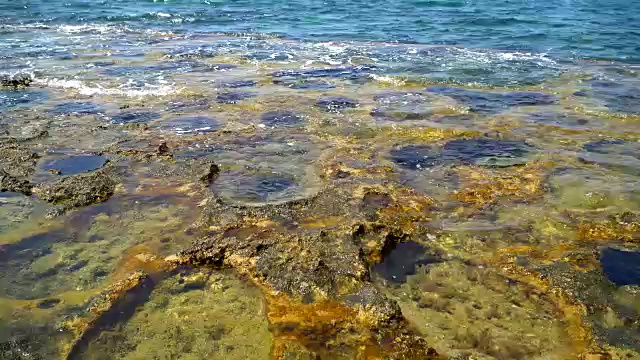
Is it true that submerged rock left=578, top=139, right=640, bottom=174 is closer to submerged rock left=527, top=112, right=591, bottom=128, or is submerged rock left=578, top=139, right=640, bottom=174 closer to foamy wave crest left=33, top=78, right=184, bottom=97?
submerged rock left=527, top=112, right=591, bottom=128

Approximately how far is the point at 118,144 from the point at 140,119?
1.23 meters

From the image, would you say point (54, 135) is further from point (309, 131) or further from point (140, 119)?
point (309, 131)

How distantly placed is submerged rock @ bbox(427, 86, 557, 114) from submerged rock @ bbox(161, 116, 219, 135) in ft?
14.4

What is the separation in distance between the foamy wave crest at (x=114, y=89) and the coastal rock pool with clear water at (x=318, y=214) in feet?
0.32

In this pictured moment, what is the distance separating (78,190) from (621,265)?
5.08 meters

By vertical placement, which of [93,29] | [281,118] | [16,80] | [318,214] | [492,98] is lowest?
[318,214]

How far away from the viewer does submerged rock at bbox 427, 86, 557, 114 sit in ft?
26.3

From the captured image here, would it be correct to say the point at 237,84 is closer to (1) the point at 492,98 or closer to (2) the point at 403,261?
(1) the point at 492,98

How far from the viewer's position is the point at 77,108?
24.8ft

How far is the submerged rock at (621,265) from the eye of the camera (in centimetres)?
360

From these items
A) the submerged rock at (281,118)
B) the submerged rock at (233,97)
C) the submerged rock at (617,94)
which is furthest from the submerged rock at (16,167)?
the submerged rock at (617,94)

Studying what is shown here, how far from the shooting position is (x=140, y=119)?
7.14m

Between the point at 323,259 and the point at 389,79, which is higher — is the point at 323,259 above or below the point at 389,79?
below

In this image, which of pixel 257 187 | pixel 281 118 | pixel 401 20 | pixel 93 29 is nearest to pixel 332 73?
pixel 281 118
